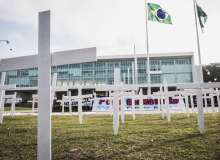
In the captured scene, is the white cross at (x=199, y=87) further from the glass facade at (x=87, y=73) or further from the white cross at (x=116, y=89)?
→ the glass facade at (x=87, y=73)

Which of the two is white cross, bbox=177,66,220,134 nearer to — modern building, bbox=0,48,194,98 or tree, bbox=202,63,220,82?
modern building, bbox=0,48,194,98

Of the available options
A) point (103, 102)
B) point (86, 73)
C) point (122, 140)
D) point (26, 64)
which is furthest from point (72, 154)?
point (86, 73)

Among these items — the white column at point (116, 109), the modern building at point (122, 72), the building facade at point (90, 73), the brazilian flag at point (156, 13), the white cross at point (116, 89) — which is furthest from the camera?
the building facade at point (90, 73)

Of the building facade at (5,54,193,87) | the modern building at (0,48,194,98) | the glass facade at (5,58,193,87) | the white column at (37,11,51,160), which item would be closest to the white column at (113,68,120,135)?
the white column at (37,11,51,160)

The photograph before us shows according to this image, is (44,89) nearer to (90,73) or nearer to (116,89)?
(116,89)

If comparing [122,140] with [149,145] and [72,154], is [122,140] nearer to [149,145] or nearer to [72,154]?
[149,145]

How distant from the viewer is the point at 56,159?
5.64ft

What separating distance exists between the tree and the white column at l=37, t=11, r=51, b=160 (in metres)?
50.1

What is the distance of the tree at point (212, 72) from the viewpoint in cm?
4326

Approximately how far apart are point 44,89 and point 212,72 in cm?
5152

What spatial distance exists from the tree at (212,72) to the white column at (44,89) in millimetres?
50129

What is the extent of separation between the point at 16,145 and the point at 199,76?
3198 millimetres

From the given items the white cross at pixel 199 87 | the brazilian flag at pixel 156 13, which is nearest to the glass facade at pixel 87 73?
the brazilian flag at pixel 156 13

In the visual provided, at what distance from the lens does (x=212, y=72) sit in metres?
44.2
